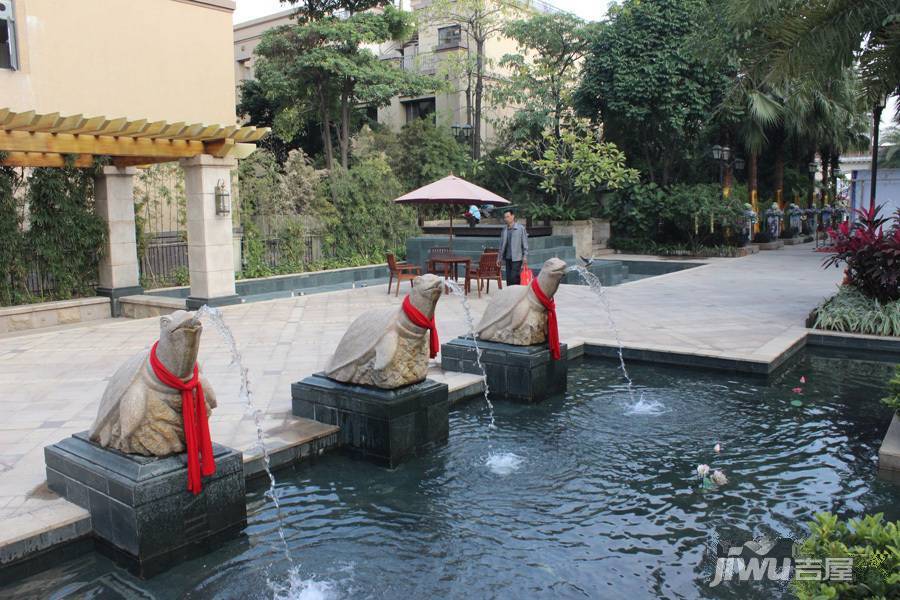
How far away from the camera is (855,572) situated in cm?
232

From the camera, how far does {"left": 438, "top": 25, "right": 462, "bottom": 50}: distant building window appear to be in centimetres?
3150

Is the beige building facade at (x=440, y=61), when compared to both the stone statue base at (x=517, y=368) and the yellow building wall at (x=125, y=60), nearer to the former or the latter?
the yellow building wall at (x=125, y=60)

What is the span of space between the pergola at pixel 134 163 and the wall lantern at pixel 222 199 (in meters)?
0.02

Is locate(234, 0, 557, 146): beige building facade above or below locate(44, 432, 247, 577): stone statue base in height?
above

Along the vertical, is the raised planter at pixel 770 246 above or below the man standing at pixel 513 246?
below

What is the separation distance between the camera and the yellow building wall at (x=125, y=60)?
52.2 feet

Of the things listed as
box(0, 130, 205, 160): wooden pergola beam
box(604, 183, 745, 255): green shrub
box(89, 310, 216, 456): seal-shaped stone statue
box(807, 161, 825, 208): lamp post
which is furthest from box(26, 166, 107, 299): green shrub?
box(807, 161, 825, 208): lamp post

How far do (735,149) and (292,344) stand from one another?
20301mm

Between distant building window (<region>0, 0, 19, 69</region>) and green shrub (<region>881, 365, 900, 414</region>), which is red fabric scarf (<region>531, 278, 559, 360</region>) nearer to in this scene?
green shrub (<region>881, 365, 900, 414</region>)

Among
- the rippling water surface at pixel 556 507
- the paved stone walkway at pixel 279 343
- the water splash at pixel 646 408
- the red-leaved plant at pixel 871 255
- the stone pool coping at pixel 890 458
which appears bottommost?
the rippling water surface at pixel 556 507

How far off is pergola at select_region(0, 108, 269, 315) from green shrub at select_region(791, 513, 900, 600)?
10100 mm

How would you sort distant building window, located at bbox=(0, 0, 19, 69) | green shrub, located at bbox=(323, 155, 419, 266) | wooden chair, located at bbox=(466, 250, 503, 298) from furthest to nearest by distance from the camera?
green shrub, located at bbox=(323, 155, 419, 266)
distant building window, located at bbox=(0, 0, 19, 69)
wooden chair, located at bbox=(466, 250, 503, 298)

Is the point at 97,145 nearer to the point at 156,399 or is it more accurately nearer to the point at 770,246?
the point at 156,399

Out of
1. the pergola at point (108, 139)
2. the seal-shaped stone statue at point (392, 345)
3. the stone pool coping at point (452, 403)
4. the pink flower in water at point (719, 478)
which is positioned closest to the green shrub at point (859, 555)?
the pink flower in water at point (719, 478)
